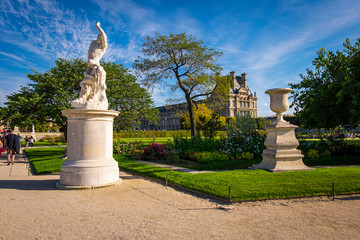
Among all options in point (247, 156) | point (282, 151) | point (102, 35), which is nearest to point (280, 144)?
point (282, 151)

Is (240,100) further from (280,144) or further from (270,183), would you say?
(270,183)

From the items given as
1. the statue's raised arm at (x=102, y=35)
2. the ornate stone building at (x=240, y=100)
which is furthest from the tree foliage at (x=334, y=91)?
the ornate stone building at (x=240, y=100)

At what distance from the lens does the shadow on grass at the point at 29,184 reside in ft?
20.5

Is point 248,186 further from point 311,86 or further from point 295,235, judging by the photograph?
point 311,86

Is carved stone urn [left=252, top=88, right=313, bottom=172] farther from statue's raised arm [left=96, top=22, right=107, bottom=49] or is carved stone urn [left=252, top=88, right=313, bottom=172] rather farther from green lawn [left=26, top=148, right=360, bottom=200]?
statue's raised arm [left=96, top=22, right=107, bottom=49]

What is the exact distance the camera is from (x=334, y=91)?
12.2 m

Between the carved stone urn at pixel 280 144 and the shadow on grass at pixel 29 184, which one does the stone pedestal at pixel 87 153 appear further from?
the carved stone urn at pixel 280 144

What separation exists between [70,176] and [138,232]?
350 centimetres

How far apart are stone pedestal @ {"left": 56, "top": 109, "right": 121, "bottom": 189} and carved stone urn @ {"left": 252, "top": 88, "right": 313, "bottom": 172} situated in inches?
193

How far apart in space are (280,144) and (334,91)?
6.70m

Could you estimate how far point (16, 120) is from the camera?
14.5 meters

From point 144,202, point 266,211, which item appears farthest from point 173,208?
point 266,211

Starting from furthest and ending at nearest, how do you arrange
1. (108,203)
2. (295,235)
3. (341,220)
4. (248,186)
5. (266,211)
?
(248,186) → (108,203) → (266,211) → (341,220) → (295,235)

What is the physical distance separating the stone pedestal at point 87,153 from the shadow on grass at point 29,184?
41 centimetres
